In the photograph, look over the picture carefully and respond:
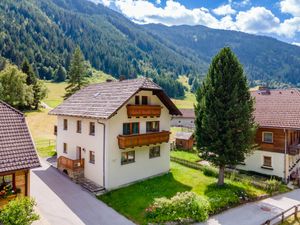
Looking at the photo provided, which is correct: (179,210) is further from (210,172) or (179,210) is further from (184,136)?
(184,136)

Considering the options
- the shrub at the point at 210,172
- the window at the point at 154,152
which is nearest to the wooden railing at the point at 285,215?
the shrub at the point at 210,172

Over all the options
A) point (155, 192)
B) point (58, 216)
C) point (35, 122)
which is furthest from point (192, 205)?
point (35, 122)

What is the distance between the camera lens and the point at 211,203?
821 inches

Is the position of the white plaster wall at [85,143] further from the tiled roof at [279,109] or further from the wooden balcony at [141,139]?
the tiled roof at [279,109]

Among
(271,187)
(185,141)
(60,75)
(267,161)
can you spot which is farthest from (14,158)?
(60,75)

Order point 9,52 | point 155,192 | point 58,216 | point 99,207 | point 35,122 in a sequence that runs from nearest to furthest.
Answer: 1. point 58,216
2. point 99,207
3. point 155,192
4. point 35,122
5. point 9,52

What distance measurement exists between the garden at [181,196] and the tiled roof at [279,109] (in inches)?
264

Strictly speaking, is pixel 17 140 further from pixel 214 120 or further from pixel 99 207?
pixel 214 120

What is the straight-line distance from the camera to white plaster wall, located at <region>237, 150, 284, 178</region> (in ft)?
96.9

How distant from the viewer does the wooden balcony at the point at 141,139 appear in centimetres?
2391

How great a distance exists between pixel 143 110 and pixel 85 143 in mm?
6671

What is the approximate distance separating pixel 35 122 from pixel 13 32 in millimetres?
153346

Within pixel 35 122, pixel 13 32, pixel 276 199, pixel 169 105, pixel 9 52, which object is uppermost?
pixel 13 32

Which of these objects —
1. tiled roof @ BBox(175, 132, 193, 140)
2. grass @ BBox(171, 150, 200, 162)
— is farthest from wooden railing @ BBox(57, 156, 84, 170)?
tiled roof @ BBox(175, 132, 193, 140)
